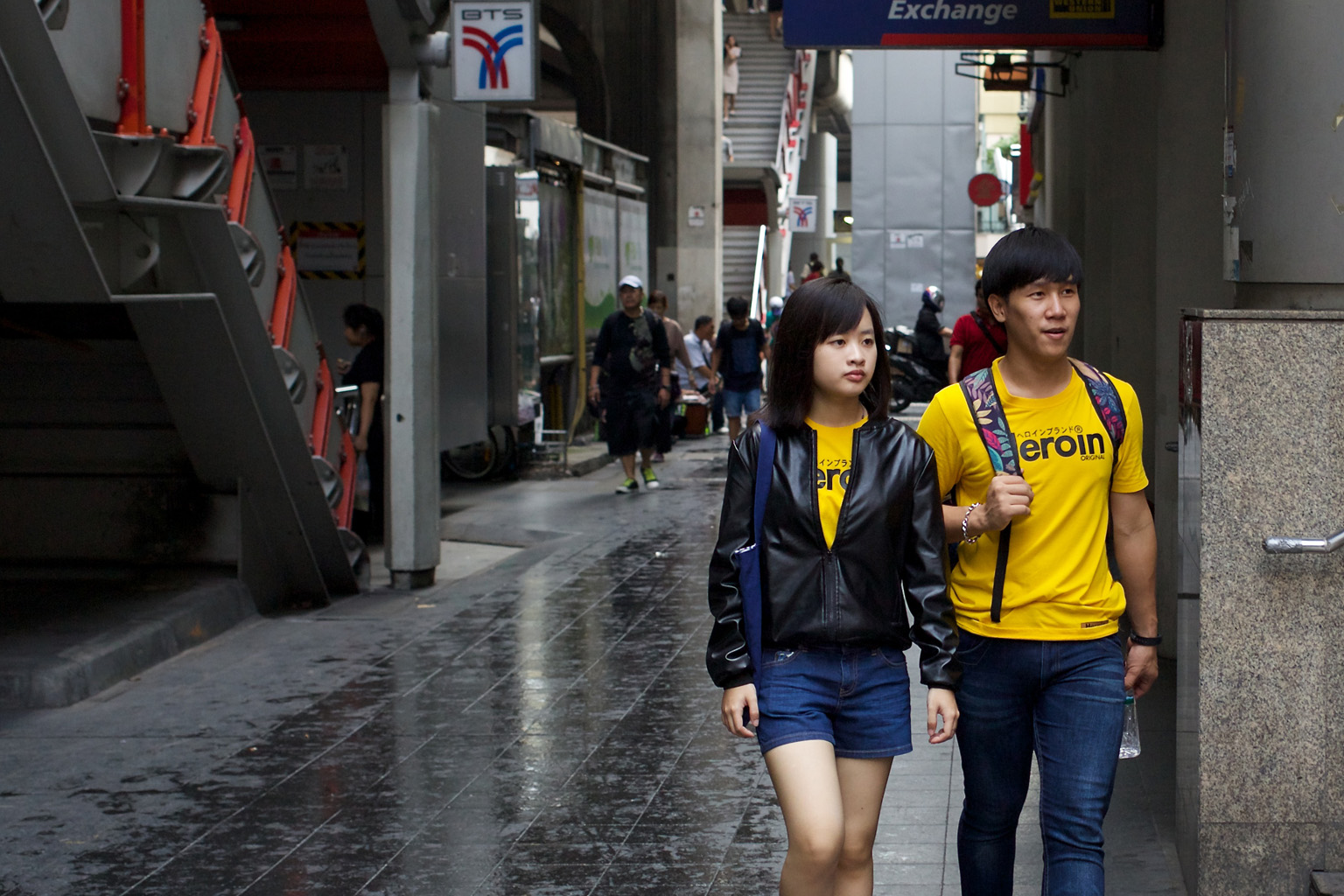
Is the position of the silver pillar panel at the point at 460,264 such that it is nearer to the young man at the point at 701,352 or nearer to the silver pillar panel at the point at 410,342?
the silver pillar panel at the point at 410,342

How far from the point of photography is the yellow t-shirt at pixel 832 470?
3.55 m

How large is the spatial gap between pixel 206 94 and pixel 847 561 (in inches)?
198

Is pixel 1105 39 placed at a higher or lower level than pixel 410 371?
higher

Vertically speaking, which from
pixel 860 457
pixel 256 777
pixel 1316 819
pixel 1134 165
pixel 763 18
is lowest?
pixel 256 777

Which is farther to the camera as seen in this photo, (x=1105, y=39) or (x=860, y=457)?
(x=1105, y=39)

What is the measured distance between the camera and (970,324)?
1116cm

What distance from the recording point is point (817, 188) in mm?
48906

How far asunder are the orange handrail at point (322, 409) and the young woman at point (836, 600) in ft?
19.3

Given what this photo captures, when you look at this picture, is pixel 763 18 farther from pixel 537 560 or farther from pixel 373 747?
pixel 373 747

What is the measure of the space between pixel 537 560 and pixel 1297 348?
24.3 ft

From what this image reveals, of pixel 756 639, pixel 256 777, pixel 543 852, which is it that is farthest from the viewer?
pixel 256 777

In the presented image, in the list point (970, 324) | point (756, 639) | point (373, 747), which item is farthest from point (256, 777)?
point (970, 324)

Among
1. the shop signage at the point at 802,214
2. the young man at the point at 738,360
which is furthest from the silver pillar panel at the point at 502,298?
the shop signage at the point at 802,214

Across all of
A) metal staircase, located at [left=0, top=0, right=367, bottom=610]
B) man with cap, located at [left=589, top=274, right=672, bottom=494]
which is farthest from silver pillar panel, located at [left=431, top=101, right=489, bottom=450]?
man with cap, located at [left=589, top=274, right=672, bottom=494]
